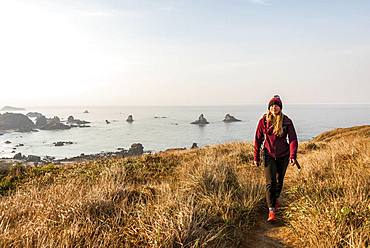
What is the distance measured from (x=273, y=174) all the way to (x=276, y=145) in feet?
1.91

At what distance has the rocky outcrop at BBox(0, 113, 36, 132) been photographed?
424 feet

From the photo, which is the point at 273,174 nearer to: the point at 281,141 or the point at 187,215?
the point at 281,141

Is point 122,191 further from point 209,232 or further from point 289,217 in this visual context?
point 289,217

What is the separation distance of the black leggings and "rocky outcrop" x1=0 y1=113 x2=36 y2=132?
13974cm

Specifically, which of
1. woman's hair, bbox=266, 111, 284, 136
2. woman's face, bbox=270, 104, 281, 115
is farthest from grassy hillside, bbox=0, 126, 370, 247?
woman's face, bbox=270, 104, 281, 115

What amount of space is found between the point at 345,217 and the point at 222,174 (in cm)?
281

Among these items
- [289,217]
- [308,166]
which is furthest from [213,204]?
[308,166]

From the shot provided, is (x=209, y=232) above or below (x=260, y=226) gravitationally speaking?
above

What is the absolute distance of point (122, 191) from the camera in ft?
18.7

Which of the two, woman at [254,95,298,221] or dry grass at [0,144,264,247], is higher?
woman at [254,95,298,221]

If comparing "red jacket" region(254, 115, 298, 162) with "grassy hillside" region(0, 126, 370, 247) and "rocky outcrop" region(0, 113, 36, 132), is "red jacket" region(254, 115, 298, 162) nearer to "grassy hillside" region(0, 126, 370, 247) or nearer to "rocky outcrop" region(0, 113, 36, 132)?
"grassy hillside" region(0, 126, 370, 247)

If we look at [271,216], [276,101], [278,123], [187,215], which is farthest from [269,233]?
[276,101]

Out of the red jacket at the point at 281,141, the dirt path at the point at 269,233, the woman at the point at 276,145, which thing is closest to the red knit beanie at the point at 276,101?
the woman at the point at 276,145

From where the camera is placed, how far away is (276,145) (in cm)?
546
